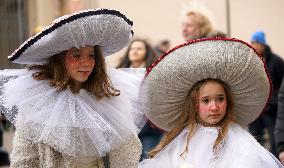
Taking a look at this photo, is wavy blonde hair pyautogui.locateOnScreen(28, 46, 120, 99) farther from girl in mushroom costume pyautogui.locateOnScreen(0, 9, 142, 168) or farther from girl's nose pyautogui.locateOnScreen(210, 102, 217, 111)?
girl's nose pyautogui.locateOnScreen(210, 102, 217, 111)

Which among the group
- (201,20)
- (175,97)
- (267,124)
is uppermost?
(201,20)

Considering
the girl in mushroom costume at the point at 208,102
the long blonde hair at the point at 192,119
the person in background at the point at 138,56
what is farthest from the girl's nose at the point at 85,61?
the person in background at the point at 138,56

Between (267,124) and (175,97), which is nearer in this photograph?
(175,97)

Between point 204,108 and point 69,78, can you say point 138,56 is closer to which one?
point 69,78

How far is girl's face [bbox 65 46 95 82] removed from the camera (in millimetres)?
4320

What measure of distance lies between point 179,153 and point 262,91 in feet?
1.91

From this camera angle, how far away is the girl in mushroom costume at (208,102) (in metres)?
4.08

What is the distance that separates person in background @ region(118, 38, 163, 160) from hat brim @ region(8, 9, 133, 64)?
9.14 feet

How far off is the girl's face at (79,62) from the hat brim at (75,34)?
61mm

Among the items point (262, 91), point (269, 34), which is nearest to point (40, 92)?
point (262, 91)

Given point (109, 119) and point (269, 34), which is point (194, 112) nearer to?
point (109, 119)

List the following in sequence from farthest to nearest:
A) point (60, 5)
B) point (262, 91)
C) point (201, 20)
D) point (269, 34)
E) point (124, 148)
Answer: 1. point (60, 5)
2. point (269, 34)
3. point (201, 20)
4. point (124, 148)
5. point (262, 91)

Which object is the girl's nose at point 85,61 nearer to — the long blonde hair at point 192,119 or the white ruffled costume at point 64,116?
the white ruffled costume at point 64,116

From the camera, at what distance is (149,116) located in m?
4.43
